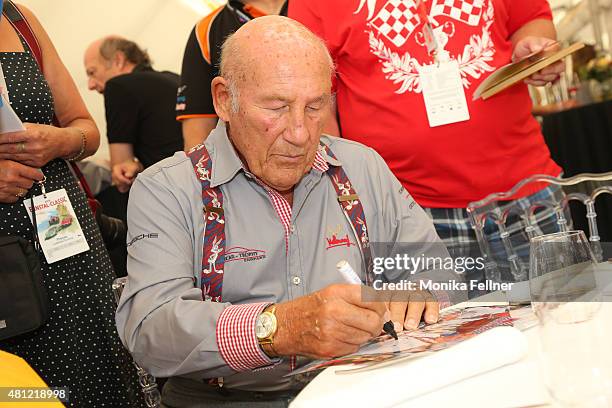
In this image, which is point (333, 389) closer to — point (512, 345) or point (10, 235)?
point (512, 345)

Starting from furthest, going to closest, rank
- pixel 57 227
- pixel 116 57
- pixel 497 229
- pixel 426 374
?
1. pixel 116 57
2. pixel 497 229
3. pixel 57 227
4. pixel 426 374

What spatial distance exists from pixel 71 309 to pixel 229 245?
2.38 feet

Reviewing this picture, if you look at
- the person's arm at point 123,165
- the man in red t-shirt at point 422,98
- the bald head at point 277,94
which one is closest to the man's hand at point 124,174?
the person's arm at point 123,165

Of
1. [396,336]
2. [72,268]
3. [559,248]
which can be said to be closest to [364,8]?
[72,268]

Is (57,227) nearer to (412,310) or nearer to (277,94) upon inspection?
(277,94)

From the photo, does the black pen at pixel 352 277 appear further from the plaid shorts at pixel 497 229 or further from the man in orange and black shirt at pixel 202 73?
the man in orange and black shirt at pixel 202 73

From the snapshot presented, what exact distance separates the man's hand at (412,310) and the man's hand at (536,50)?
1126 millimetres

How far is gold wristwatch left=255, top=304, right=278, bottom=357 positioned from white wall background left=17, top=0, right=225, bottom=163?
4.40 m

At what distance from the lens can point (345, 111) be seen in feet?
8.64

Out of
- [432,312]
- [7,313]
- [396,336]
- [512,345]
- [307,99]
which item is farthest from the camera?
[7,313]

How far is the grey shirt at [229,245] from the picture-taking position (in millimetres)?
1604

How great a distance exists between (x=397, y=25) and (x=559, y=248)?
156 centimetres

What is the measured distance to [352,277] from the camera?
1.40m

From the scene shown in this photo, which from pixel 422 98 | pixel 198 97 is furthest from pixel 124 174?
pixel 422 98
